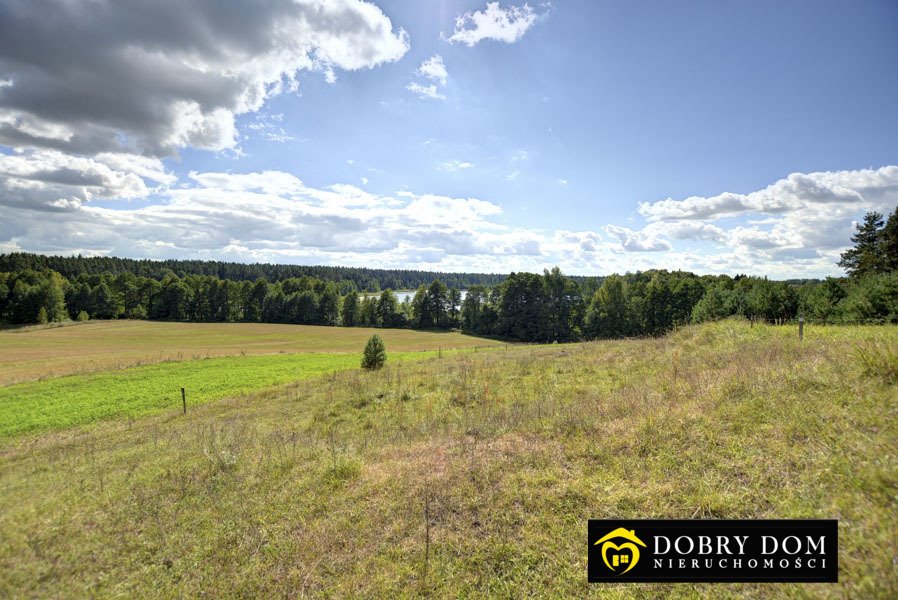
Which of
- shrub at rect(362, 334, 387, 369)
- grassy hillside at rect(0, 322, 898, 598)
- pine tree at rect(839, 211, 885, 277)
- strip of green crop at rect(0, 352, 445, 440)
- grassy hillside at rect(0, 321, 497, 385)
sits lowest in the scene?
grassy hillside at rect(0, 321, 497, 385)

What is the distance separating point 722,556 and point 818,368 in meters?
5.45

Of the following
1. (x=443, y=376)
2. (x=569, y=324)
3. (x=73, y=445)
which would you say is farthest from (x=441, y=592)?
(x=569, y=324)

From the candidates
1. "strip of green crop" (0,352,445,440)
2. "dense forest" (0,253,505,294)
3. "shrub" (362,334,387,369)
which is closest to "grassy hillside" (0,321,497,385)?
"strip of green crop" (0,352,445,440)

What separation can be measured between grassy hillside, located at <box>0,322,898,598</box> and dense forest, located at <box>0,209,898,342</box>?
2708cm

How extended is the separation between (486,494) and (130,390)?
2954cm

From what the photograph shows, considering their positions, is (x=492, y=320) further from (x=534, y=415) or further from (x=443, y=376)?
(x=534, y=415)

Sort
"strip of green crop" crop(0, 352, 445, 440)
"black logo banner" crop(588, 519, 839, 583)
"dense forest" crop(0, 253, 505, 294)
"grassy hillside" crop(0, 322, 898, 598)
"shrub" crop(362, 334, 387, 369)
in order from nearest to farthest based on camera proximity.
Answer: "black logo banner" crop(588, 519, 839, 583)
"grassy hillside" crop(0, 322, 898, 598)
"strip of green crop" crop(0, 352, 445, 440)
"shrub" crop(362, 334, 387, 369)
"dense forest" crop(0, 253, 505, 294)

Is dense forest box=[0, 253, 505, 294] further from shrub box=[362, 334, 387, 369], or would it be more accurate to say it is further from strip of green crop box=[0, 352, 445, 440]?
shrub box=[362, 334, 387, 369]

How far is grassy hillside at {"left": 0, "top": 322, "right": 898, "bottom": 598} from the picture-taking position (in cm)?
390

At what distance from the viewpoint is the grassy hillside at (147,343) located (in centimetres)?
3520

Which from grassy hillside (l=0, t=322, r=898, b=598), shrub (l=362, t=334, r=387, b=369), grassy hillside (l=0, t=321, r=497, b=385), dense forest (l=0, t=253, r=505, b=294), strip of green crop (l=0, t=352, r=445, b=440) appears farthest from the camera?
dense forest (l=0, t=253, r=505, b=294)

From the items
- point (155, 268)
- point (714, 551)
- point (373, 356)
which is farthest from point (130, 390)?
point (155, 268)

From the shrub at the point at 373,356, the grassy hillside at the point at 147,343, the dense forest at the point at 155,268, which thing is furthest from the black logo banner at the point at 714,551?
the dense forest at the point at 155,268

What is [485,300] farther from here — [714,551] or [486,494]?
[714,551]
